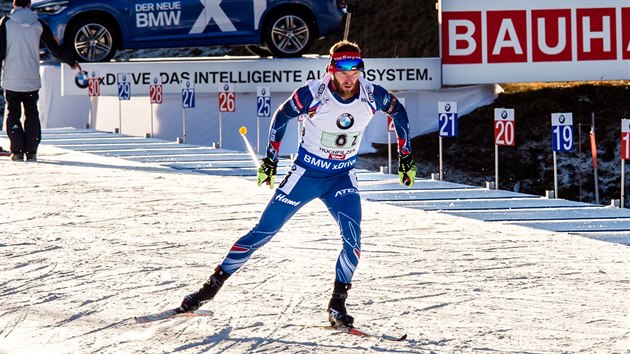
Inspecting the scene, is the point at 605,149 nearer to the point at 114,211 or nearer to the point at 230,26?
the point at 230,26

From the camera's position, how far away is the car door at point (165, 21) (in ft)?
69.3

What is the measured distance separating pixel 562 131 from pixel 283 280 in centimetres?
673

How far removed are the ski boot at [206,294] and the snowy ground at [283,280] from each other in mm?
96

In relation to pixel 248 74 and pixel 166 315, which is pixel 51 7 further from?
pixel 166 315

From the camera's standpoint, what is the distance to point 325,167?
7.72 meters

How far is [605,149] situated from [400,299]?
40.7ft

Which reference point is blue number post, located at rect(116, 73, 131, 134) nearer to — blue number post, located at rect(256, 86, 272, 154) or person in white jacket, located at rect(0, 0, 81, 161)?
blue number post, located at rect(256, 86, 272, 154)

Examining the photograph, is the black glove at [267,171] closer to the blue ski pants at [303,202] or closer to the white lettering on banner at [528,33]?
the blue ski pants at [303,202]

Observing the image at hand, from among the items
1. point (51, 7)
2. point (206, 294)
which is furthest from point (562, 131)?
point (51, 7)

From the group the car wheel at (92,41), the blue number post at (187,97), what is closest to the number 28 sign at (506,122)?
the blue number post at (187,97)

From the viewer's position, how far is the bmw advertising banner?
70.5ft

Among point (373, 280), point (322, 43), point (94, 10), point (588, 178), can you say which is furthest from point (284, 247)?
point (322, 43)

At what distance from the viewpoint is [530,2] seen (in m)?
21.6

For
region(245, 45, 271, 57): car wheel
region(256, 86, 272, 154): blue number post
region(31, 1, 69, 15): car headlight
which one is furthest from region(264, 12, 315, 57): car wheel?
region(31, 1, 69, 15): car headlight
